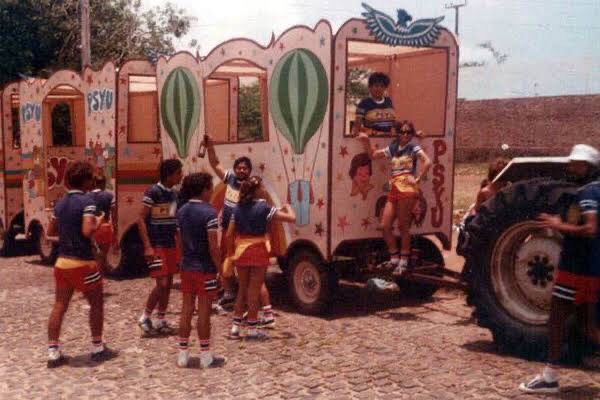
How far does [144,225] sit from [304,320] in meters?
1.93

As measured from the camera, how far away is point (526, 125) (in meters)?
35.3

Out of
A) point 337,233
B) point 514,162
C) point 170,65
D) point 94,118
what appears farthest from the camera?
point 94,118

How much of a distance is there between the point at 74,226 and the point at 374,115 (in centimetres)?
355

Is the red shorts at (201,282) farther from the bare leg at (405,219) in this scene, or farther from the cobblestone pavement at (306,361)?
the bare leg at (405,219)

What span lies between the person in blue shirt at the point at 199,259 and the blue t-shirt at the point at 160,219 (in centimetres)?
116

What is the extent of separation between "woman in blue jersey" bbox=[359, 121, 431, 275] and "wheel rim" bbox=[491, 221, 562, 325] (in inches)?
60.7

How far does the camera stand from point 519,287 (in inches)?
269

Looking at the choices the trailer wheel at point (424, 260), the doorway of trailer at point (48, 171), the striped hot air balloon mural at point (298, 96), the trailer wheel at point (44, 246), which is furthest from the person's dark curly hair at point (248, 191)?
the trailer wheel at point (44, 246)

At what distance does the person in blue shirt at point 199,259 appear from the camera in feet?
21.8

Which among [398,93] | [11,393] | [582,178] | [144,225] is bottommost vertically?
[11,393]

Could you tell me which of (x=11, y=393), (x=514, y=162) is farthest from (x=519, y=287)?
(x=11, y=393)

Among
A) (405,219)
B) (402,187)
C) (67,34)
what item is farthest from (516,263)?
(67,34)

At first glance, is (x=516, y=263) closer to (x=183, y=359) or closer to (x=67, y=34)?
(x=183, y=359)

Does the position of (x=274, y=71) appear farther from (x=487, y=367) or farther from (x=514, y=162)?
(x=487, y=367)
